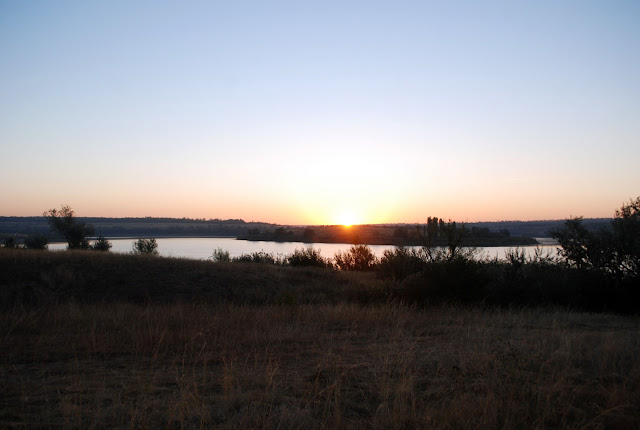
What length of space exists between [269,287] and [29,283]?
8913 millimetres

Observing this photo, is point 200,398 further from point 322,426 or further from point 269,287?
point 269,287

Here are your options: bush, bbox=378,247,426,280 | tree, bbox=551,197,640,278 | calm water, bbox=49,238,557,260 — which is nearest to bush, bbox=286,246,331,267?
calm water, bbox=49,238,557,260

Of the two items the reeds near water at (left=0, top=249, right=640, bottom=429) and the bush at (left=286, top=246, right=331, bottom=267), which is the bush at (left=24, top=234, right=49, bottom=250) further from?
the reeds near water at (left=0, top=249, right=640, bottom=429)

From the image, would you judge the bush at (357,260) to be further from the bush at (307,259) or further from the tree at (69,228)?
the tree at (69,228)

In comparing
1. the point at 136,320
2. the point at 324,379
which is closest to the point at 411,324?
the point at 324,379

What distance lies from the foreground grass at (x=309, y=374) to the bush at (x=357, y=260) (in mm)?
19896

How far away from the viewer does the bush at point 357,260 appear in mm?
29344

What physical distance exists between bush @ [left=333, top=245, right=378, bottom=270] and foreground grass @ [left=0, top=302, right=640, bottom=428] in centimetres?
1990

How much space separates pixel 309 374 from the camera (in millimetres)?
5488

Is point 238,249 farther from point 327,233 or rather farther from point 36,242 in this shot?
point 327,233

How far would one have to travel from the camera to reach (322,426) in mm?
3762

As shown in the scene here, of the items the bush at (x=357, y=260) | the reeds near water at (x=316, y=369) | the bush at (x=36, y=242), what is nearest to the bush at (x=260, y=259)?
the bush at (x=357, y=260)

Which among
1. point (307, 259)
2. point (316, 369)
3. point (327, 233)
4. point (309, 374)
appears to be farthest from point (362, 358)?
point (327, 233)

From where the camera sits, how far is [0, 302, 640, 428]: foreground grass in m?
3.98
